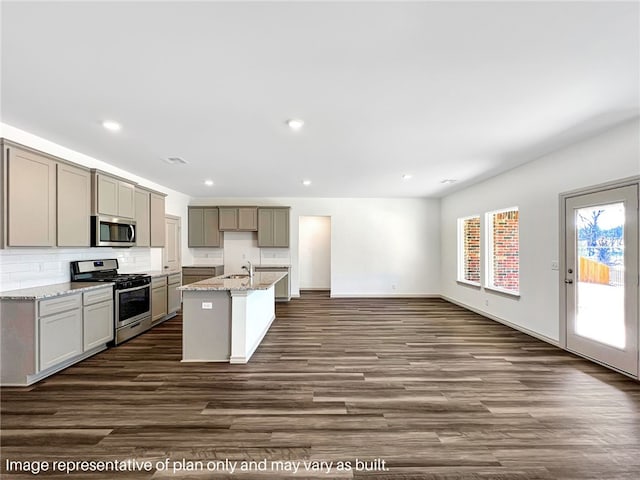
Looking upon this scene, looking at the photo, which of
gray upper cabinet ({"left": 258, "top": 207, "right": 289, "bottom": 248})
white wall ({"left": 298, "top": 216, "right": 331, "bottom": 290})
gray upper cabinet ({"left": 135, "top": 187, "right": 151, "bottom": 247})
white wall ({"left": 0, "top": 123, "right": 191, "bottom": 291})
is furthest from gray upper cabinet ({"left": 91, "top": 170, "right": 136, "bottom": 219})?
white wall ({"left": 298, "top": 216, "right": 331, "bottom": 290})

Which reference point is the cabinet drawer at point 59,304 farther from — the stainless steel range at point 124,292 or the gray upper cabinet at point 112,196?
the gray upper cabinet at point 112,196

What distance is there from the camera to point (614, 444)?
212 cm

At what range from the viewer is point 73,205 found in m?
3.71

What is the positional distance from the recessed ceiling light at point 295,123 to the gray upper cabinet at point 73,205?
2.72 m

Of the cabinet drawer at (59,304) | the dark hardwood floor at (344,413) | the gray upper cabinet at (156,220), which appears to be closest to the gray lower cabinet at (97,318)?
the cabinet drawer at (59,304)

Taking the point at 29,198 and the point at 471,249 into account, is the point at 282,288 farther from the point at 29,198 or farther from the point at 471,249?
the point at 29,198

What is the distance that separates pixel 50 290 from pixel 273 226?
189 inches

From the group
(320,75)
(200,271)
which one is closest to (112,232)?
(200,271)

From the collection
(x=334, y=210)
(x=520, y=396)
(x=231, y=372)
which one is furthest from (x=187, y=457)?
(x=334, y=210)

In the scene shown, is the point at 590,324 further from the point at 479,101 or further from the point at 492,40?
the point at 492,40

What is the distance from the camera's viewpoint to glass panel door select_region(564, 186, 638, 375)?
3.17m

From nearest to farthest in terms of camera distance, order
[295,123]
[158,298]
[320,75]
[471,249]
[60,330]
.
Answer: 1. [320,75]
2. [295,123]
3. [60,330]
4. [158,298]
5. [471,249]

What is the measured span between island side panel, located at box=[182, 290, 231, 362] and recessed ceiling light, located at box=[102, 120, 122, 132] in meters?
1.92

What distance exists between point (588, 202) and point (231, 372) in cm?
456
